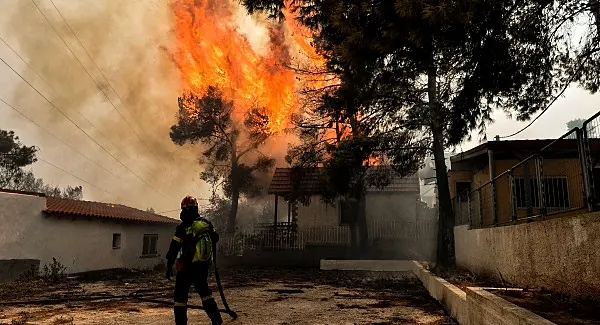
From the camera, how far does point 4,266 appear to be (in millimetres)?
13156

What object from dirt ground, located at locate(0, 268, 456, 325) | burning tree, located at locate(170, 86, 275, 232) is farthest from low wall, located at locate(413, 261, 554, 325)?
burning tree, located at locate(170, 86, 275, 232)

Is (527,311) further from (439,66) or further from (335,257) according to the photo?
(335,257)

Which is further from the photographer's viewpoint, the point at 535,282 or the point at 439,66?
the point at 439,66

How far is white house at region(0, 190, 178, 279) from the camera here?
13586 millimetres

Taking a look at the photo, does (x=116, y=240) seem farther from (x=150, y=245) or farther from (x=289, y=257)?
(x=289, y=257)

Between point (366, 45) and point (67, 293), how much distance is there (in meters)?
9.90

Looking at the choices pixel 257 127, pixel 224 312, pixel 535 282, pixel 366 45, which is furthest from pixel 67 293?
pixel 257 127

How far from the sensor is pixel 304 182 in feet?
77.3

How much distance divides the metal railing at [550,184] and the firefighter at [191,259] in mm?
4772

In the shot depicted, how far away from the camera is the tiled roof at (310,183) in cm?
2222

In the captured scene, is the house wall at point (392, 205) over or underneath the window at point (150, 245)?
over

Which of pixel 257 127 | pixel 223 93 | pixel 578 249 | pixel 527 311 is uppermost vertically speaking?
pixel 223 93

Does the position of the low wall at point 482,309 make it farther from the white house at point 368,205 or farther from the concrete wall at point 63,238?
the white house at point 368,205

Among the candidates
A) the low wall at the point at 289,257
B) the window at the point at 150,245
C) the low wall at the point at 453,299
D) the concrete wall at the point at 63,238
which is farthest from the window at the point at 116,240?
the low wall at the point at 453,299
